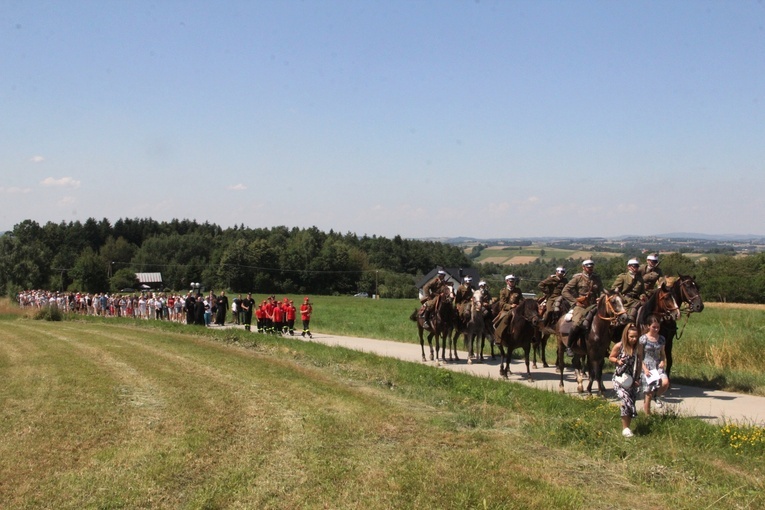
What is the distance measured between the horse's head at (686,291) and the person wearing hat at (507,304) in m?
4.13

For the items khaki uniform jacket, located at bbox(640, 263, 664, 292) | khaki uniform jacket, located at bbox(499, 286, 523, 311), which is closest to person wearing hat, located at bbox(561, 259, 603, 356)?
khaki uniform jacket, located at bbox(640, 263, 664, 292)

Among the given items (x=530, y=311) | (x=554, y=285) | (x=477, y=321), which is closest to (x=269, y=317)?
(x=477, y=321)

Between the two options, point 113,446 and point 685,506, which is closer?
point 685,506

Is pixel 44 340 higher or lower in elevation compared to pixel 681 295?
lower

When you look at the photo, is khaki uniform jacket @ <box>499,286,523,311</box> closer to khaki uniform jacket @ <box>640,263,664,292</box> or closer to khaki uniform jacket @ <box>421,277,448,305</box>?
khaki uniform jacket @ <box>421,277,448,305</box>

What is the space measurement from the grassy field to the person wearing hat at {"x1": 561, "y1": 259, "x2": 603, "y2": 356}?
5.20 feet

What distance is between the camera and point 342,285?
110 meters

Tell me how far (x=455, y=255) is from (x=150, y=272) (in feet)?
195

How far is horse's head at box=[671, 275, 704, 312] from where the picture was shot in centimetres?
1268

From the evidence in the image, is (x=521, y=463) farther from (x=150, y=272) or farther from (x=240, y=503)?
(x=150, y=272)

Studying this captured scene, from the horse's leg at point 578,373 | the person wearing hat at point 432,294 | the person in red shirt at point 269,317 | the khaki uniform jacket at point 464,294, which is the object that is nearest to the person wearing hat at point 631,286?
the horse's leg at point 578,373

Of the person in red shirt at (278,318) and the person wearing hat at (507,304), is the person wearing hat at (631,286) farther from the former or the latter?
the person in red shirt at (278,318)

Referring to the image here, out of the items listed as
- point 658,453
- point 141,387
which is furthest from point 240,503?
point 141,387

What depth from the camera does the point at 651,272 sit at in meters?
14.6
